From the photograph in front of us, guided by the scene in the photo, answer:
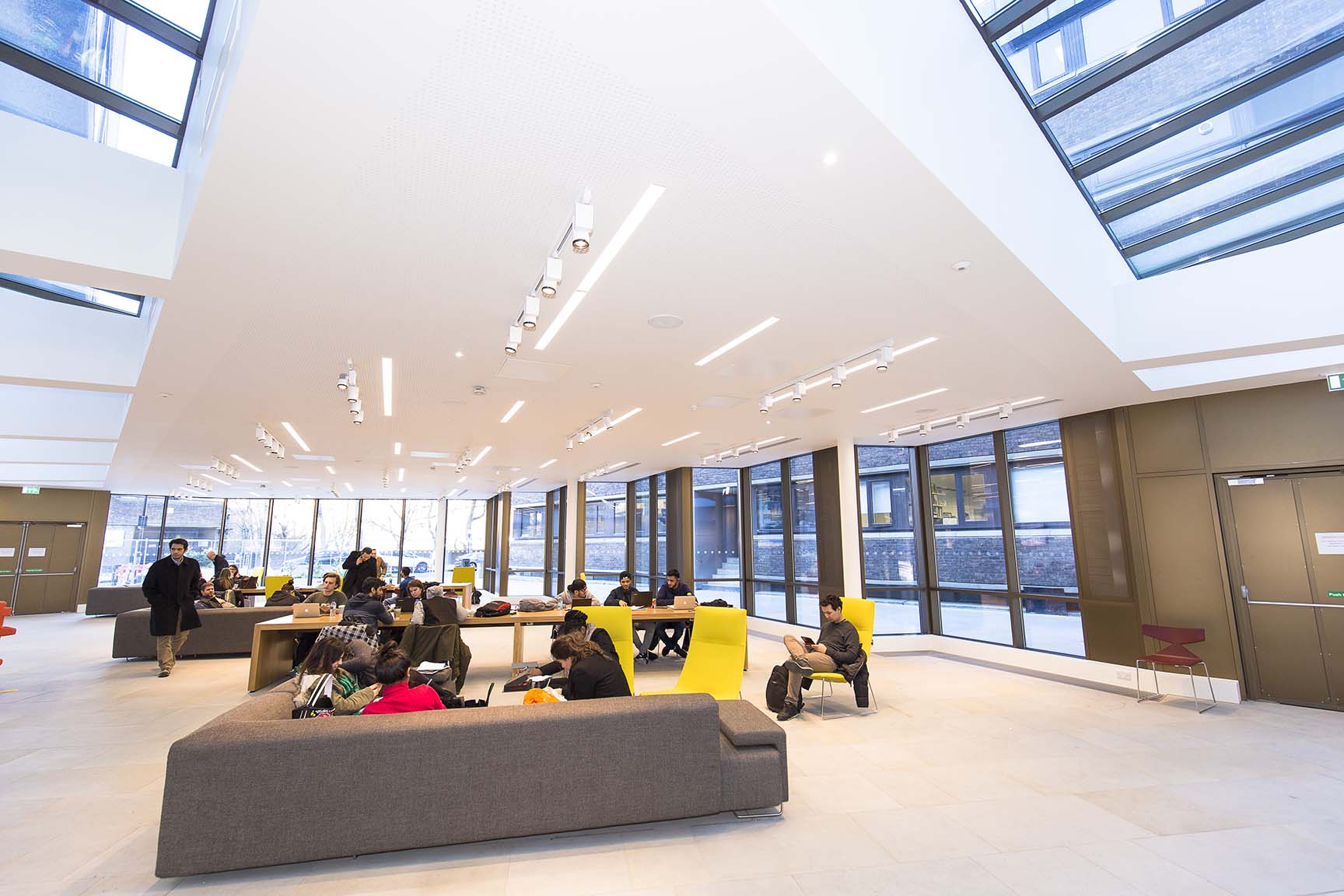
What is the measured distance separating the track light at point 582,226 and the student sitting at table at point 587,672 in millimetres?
2347

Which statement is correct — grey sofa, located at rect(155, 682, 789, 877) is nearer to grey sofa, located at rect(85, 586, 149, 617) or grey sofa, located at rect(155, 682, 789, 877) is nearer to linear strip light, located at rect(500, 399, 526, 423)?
linear strip light, located at rect(500, 399, 526, 423)

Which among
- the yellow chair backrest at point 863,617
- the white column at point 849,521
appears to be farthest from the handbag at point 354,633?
the white column at point 849,521

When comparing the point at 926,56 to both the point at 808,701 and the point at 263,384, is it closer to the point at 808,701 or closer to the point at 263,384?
the point at 808,701

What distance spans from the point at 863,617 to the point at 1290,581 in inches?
165

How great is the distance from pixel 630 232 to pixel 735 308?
1286 mm

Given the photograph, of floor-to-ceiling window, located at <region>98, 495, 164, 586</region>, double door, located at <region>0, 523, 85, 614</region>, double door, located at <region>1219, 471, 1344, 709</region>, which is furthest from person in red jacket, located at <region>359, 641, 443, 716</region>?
floor-to-ceiling window, located at <region>98, 495, 164, 586</region>

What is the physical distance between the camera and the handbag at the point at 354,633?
545 cm

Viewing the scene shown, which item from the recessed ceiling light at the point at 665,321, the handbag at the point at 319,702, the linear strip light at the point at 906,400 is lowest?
the handbag at the point at 319,702

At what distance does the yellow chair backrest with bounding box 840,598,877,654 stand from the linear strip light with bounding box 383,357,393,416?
16.8ft

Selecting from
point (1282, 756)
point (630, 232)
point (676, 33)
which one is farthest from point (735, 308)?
point (1282, 756)

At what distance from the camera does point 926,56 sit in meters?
2.90

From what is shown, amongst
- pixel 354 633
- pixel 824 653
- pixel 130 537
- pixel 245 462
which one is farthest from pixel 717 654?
pixel 130 537

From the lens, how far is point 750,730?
3.53 m

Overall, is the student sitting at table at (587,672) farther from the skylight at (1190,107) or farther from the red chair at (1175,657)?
the red chair at (1175,657)
